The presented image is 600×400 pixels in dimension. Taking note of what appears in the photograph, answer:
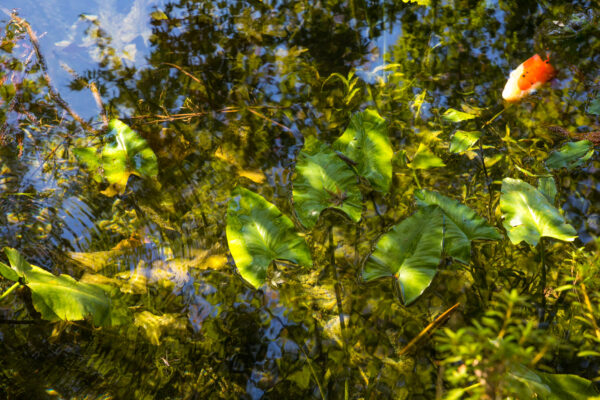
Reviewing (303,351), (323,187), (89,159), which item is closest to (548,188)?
(323,187)

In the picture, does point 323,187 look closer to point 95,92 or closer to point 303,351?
point 303,351

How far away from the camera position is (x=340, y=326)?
3.32 feet

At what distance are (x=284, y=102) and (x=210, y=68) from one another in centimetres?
41

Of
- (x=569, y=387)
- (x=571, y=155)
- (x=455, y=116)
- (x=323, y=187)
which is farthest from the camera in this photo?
(x=455, y=116)

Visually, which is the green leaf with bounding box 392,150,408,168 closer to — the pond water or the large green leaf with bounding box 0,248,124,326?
the pond water

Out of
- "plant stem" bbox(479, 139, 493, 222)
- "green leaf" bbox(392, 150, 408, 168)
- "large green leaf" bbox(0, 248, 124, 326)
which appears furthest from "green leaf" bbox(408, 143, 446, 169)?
"large green leaf" bbox(0, 248, 124, 326)

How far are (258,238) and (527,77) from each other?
4.40 ft

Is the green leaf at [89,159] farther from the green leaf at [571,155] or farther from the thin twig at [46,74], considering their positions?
the green leaf at [571,155]

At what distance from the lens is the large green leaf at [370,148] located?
1.15 m

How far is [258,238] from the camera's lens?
104 cm

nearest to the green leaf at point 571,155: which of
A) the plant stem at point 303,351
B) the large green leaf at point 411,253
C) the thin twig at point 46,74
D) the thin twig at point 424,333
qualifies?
the large green leaf at point 411,253

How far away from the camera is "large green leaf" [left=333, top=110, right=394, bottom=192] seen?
1150 mm

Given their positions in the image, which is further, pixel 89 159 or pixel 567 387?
pixel 89 159

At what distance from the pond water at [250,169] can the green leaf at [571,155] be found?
0.03 meters
